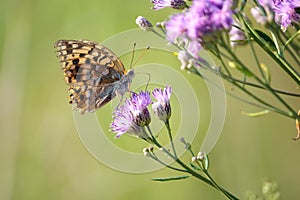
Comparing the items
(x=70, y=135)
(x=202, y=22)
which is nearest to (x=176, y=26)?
(x=202, y=22)

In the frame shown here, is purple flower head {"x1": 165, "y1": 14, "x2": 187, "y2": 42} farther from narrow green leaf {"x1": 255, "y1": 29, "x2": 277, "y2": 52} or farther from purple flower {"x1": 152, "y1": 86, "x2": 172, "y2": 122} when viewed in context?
purple flower {"x1": 152, "y1": 86, "x2": 172, "y2": 122}

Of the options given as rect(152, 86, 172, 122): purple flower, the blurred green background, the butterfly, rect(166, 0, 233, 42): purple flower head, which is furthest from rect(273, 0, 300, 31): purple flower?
the blurred green background

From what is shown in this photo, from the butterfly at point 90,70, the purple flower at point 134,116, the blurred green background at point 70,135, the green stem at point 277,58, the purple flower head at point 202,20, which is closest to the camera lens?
the purple flower head at point 202,20

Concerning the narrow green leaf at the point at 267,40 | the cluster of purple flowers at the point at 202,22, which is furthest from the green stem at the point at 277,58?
the cluster of purple flowers at the point at 202,22

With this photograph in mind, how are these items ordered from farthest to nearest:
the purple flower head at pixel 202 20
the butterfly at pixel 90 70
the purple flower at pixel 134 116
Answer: the butterfly at pixel 90 70, the purple flower at pixel 134 116, the purple flower head at pixel 202 20

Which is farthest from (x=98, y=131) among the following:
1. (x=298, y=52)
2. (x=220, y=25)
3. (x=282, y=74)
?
(x=220, y=25)

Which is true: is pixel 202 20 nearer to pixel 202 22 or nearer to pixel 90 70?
pixel 202 22

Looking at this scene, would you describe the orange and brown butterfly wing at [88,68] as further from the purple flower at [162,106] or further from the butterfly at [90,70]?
the purple flower at [162,106]
